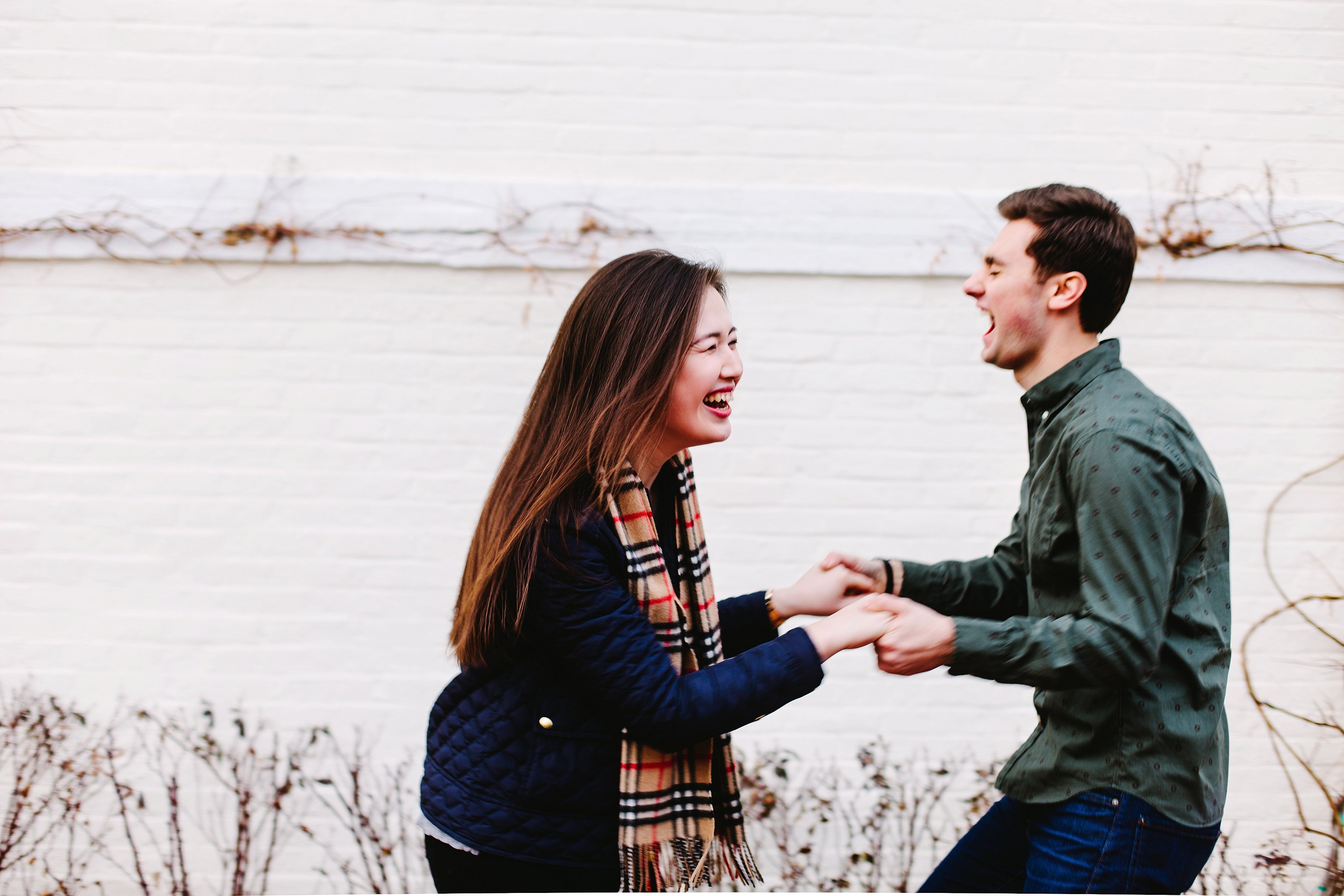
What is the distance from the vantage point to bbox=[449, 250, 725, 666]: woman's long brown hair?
179 cm

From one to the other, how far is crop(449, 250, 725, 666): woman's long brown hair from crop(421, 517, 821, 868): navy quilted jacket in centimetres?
6

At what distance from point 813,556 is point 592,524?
1.93 m

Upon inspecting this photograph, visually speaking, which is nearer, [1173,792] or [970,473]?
[1173,792]

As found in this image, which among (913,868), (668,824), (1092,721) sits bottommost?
(913,868)

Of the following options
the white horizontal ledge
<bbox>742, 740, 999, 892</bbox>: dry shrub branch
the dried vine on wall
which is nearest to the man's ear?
the white horizontal ledge

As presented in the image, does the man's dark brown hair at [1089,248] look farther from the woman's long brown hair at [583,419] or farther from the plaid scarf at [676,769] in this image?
the plaid scarf at [676,769]

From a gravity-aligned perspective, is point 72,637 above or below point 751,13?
below

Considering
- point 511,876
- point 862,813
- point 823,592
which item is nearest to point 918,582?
point 823,592

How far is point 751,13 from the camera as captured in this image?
3.47 meters

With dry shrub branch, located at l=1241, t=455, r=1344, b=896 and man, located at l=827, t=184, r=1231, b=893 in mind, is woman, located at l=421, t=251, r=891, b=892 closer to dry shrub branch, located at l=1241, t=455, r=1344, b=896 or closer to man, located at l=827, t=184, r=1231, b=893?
man, located at l=827, t=184, r=1231, b=893

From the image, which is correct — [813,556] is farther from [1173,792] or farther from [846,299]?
[1173,792]

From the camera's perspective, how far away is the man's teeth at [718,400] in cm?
201

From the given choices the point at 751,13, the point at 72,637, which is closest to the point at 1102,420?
the point at 751,13

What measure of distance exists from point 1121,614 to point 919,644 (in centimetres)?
34
